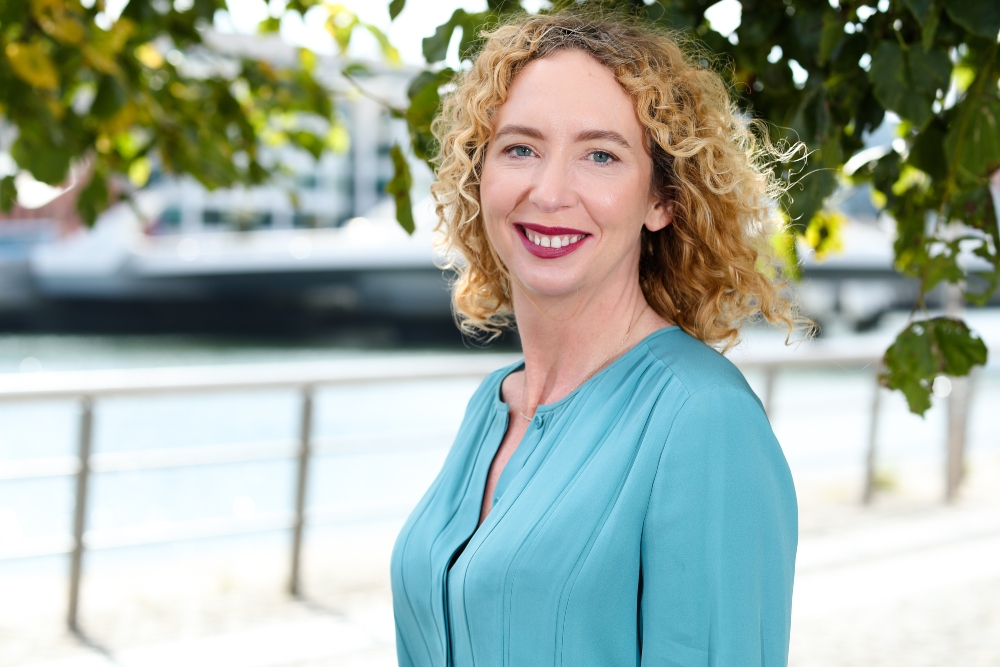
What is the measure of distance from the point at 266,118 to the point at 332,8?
28.7 inches

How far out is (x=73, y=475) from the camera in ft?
11.3

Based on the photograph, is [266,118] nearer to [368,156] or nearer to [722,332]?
[722,332]

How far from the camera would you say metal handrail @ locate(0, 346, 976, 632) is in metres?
3.38

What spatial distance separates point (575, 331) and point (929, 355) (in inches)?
21.1

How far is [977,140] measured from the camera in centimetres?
142

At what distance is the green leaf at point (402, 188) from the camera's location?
1.66 m

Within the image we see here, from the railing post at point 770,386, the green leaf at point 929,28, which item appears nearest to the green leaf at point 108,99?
the green leaf at point 929,28

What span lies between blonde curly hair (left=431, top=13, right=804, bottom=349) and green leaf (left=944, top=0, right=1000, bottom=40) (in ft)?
0.87

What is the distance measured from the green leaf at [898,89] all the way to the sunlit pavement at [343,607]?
2344 millimetres

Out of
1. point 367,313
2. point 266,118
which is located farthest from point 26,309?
point 266,118

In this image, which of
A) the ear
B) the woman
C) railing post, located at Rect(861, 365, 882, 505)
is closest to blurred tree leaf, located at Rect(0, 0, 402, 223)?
the woman

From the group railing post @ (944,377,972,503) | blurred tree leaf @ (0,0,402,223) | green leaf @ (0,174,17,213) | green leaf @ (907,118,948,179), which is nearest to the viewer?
green leaf @ (907,118,948,179)

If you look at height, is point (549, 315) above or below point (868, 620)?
above

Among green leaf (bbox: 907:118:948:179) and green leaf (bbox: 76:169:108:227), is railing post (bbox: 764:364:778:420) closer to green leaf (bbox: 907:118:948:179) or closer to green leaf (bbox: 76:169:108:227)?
green leaf (bbox: 76:169:108:227)
